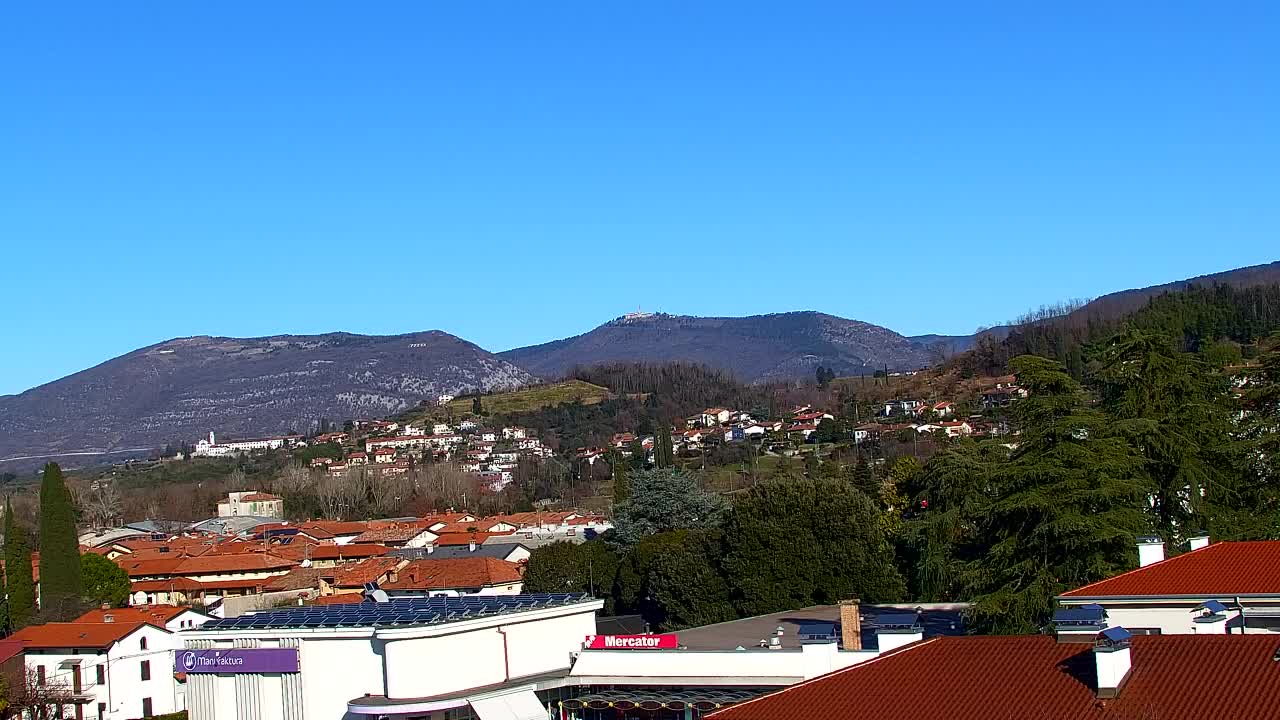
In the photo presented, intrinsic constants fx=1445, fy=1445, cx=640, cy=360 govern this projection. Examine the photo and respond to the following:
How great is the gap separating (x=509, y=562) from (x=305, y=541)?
27.6 m

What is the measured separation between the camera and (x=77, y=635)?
4331 cm

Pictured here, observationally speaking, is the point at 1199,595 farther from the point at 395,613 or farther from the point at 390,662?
the point at 395,613

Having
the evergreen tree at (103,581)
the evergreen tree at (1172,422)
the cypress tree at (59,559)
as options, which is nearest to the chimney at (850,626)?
the evergreen tree at (1172,422)

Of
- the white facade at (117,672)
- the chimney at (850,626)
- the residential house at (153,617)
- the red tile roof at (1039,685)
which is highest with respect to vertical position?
the red tile roof at (1039,685)

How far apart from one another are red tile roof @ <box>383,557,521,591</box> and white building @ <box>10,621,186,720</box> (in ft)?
56.9

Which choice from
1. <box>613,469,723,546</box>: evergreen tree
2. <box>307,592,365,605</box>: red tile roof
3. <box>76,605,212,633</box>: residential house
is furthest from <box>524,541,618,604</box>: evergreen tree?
<box>76,605,212,633</box>: residential house

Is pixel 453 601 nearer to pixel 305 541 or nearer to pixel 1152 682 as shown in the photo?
pixel 1152 682

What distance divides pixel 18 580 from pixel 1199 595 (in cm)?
5169

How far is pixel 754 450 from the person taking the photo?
5344 inches

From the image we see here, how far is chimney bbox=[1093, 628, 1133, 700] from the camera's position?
15.8 meters

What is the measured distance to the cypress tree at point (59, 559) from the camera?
195 ft

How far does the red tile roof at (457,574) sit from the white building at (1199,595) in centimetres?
4117

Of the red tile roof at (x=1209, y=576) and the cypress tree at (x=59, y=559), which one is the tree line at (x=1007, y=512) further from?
the cypress tree at (x=59, y=559)

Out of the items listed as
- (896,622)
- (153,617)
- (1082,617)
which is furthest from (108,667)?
(1082,617)
